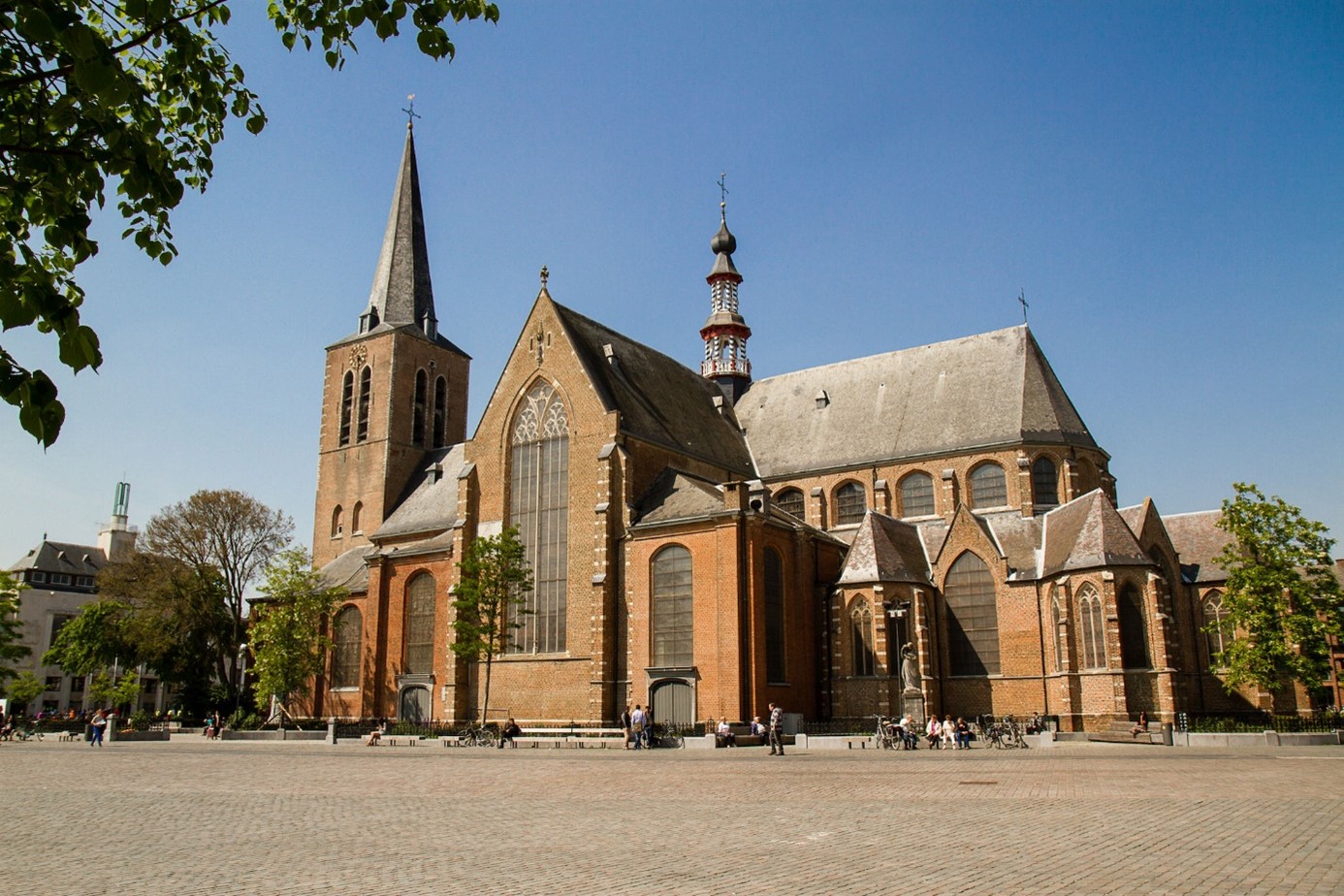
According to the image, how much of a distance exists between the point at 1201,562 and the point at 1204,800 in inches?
1238

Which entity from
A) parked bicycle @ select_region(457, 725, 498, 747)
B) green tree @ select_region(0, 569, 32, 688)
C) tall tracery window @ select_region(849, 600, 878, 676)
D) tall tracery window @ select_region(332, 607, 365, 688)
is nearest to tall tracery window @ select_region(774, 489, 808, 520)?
tall tracery window @ select_region(849, 600, 878, 676)

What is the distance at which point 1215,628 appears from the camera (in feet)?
132

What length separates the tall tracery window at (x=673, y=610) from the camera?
37.6m

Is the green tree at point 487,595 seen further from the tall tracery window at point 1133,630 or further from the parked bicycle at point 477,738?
the tall tracery window at point 1133,630

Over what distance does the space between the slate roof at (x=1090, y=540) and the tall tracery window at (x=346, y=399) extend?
3795cm

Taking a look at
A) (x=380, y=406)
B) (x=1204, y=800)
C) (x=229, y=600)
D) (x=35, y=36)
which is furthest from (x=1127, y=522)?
(x=229, y=600)

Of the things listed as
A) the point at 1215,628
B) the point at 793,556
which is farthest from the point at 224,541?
the point at 1215,628

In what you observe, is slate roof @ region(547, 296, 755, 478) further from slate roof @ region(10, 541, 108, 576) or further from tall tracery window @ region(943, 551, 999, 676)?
slate roof @ region(10, 541, 108, 576)

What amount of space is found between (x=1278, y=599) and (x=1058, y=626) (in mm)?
7567

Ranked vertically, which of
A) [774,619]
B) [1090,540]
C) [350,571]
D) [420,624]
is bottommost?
[774,619]

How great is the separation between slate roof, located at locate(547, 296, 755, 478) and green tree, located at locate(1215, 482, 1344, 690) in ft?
72.4

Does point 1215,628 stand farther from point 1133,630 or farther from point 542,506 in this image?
point 542,506

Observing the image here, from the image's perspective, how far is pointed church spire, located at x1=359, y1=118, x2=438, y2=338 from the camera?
57.6 meters

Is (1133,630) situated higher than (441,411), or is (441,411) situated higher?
(441,411)
